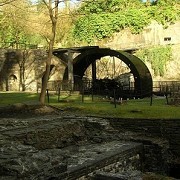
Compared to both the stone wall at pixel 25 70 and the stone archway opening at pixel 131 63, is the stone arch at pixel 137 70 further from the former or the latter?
the stone wall at pixel 25 70

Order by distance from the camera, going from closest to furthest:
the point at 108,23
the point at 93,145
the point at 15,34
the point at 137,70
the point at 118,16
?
the point at 93,145 < the point at 137,70 < the point at 118,16 < the point at 108,23 < the point at 15,34

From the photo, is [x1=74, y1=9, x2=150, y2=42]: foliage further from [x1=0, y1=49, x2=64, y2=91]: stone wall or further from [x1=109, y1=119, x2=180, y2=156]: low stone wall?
[x1=109, y1=119, x2=180, y2=156]: low stone wall

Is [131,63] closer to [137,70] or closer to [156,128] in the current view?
[137,70]

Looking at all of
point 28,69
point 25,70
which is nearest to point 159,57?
point 28,69

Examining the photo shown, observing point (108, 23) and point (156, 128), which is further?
point (108, 23)

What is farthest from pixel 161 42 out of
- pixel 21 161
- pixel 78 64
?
pixel 21 161

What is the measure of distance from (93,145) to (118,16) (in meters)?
24.9

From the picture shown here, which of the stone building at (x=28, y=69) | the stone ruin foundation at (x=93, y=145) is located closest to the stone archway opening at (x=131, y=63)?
the stone building at (x=28, y=69)

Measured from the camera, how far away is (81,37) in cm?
3622

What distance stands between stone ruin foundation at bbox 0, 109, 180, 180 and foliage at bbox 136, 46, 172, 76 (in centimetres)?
1892

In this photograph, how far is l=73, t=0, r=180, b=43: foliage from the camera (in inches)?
1300

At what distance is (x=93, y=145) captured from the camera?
1156 cm

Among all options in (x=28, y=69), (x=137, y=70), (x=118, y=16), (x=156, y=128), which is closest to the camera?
(x=156, y=128)

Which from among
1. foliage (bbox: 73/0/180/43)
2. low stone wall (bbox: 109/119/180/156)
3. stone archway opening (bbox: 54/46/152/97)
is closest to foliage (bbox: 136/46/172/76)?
foliage (bbox: 73/0/180/43)
